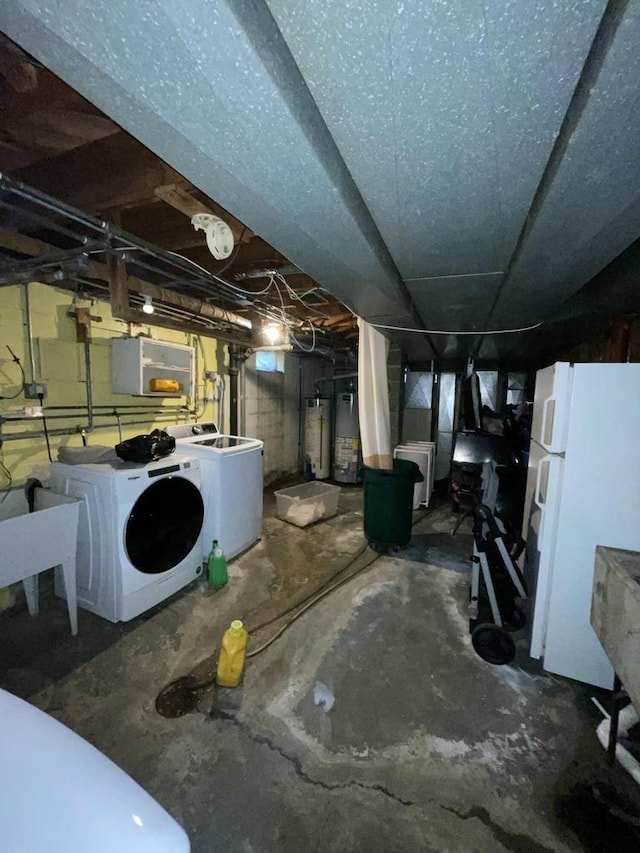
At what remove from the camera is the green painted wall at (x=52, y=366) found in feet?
7.49

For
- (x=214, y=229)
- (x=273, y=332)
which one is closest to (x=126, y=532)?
(x=214, y=229)

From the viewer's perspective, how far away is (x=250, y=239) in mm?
2031

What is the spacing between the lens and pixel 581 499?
5.57 feet

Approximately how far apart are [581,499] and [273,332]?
3059 millimetres

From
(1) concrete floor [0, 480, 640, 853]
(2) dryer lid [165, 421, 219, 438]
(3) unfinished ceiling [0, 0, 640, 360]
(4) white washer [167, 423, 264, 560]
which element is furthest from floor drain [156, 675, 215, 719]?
(3) unfinished ceiling [0, 0, 640, 360]

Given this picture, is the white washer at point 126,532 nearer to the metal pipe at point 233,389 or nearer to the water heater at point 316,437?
the metal pipe at point 233,389

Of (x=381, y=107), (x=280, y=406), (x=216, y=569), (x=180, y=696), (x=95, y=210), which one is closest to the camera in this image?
(x=381, y=107)

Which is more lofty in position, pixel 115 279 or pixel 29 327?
pixel 115 279

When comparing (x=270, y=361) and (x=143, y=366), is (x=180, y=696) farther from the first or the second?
(x=270, y=361)

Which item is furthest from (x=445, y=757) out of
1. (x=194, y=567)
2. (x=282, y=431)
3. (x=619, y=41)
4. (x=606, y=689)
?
(x=282, y=431)

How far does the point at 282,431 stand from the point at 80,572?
3492mm

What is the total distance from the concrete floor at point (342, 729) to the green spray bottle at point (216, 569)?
0.17 metres

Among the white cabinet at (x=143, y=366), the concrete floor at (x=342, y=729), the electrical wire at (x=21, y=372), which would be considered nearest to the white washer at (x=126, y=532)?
the concrete floor at (x=342, y=729)

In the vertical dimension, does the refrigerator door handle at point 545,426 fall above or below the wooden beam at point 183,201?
below
